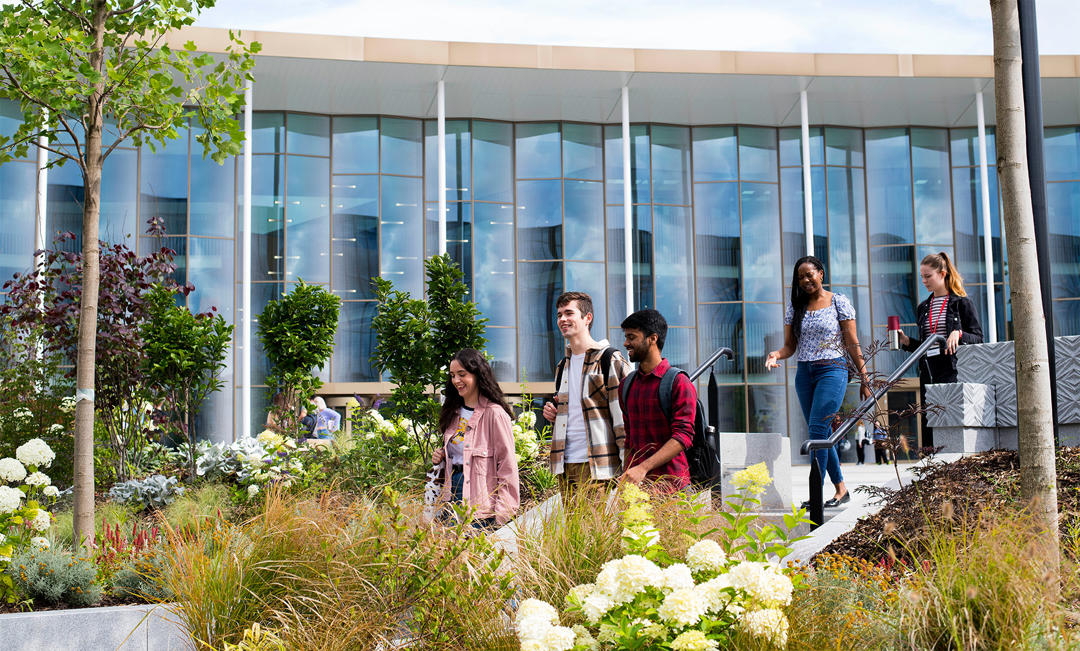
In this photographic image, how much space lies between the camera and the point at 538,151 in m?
18.9

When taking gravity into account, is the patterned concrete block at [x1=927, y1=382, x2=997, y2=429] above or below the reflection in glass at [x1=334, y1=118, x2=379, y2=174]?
below

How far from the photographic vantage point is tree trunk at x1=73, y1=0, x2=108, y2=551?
566 centimetres

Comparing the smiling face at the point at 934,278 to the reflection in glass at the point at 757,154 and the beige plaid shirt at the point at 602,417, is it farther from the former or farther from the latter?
the reflection in glass at the point at 757,154

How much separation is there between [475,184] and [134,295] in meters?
9.95

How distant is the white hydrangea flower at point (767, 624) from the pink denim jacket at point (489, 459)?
257 centimetres

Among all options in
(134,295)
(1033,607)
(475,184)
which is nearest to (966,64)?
(475,184)

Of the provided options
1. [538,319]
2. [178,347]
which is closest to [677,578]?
[178,347]

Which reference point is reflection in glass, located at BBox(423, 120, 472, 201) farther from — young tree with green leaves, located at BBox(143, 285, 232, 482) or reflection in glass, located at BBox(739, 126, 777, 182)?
young tree with green leaves, located at BBox(143, 285, 232, 482)

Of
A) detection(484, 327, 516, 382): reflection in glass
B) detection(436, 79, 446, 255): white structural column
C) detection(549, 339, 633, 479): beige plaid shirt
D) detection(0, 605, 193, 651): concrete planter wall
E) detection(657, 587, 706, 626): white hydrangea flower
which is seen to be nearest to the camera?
detection(657, 587, 706, 626): white hydrangea flower

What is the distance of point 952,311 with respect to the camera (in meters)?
7.10

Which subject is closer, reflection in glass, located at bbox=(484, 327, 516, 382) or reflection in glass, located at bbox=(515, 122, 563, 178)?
reflection in glass, located at bbox=(484, 327, 516, 382)

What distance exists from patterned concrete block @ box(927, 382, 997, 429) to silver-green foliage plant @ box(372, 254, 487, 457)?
405 centimetres

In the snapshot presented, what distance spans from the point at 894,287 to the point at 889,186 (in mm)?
2118

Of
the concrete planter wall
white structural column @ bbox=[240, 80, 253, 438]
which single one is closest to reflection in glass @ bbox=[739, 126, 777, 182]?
white structural column @ bbox=[240, 80, 253, 438]
